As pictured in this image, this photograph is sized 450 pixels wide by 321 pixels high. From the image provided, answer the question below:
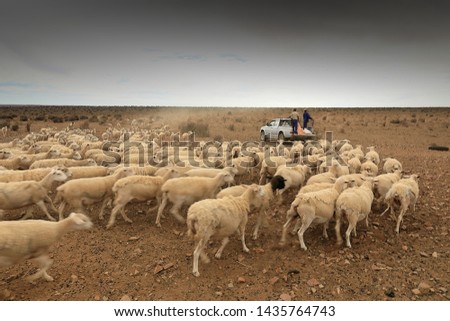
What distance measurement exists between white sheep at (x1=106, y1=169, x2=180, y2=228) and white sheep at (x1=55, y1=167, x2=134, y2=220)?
1.37 ft

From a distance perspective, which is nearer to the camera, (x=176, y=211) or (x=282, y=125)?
(x=176, y=211)

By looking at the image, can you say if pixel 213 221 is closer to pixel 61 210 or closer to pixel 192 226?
pixel 192 226

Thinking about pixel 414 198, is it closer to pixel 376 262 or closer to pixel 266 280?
pixel 376 262

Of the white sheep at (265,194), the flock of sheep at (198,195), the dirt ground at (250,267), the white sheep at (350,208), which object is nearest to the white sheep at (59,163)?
the flock of sheep at (198,195)

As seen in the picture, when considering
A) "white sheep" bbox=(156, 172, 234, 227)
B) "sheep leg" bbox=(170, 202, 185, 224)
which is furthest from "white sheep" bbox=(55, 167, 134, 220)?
"sheep leg" bbox=(170, 202, 185, 224)

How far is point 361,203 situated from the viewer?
24.4ft

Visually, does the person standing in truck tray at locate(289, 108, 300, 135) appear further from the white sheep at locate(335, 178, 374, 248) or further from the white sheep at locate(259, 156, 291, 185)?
the white sheep at locate(335, 178, 374, 248)

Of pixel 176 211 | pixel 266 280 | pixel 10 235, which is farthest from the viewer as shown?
pixel 176 211

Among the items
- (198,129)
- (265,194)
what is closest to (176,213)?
(265,194)

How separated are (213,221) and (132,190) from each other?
→ 299 centimetres

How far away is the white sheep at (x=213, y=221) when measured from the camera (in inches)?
248

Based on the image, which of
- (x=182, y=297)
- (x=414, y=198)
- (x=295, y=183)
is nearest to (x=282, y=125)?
(x=295, y=183)

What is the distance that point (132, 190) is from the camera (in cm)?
853
